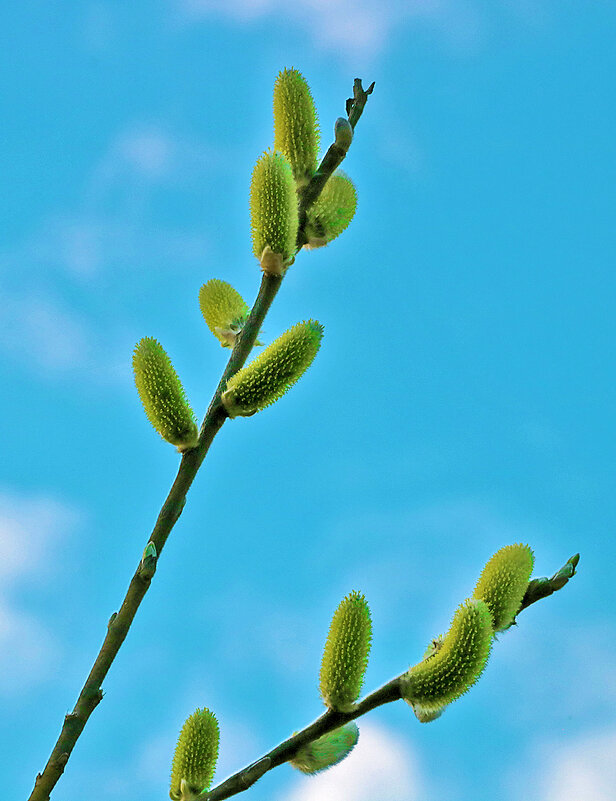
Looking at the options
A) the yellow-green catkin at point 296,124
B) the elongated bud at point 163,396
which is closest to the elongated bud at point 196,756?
the elongated bud at point 163,396

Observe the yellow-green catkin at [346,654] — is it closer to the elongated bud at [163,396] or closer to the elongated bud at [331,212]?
the elongated bud at [163,396]

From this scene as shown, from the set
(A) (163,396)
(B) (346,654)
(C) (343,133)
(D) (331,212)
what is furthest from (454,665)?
(C) (343,133)

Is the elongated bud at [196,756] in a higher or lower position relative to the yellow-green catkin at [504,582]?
lower

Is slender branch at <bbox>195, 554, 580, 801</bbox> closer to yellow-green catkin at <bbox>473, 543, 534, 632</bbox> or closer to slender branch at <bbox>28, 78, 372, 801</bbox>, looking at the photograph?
yellow-green catkin at <bbox>473, 543, 534, 632</bbox>

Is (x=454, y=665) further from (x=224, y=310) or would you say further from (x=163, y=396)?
(x=224, y=310)

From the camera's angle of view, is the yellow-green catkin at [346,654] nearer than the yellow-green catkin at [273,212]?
Yes

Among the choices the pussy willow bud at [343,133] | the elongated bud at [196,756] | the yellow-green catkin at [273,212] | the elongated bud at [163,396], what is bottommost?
the elongated bud at [196,756]

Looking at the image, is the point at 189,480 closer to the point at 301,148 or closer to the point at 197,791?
the point at 197,791
